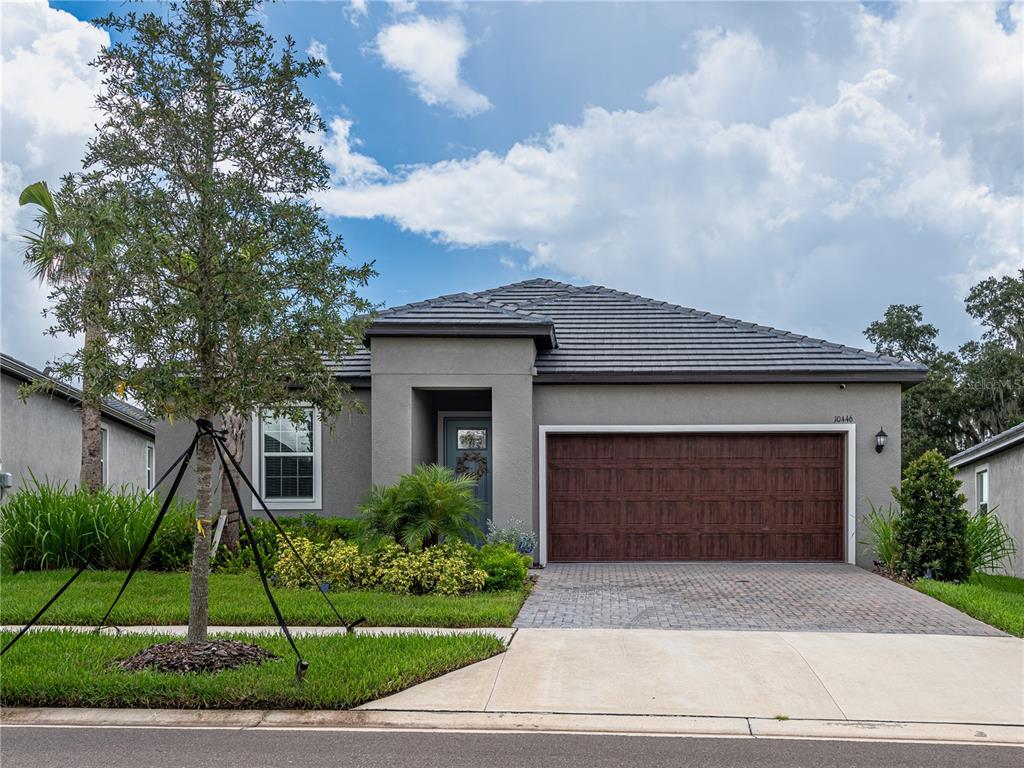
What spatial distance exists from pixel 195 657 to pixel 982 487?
18190 millimetres

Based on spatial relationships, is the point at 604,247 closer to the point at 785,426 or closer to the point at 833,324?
the point at 785,426

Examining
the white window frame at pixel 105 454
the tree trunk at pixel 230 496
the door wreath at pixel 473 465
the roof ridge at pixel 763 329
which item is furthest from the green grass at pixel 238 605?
the white window frame at pixel 105 454

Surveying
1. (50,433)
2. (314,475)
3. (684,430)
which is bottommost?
(314,475)

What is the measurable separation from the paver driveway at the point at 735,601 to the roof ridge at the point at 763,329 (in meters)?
3.81

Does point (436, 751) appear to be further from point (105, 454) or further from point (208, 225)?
point (105, 454)

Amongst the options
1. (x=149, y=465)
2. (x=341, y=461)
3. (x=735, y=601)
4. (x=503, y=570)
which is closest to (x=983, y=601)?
(x=735, y=601)

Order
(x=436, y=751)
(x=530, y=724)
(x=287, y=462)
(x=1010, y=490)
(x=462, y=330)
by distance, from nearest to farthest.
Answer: (x=436, y=751)
(x=530, y=724)
(x=462, y=330)
(x=287, y=462)
(x=1010, y=490)

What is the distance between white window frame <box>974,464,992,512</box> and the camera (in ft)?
61.7

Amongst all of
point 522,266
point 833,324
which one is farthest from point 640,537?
point 833,324

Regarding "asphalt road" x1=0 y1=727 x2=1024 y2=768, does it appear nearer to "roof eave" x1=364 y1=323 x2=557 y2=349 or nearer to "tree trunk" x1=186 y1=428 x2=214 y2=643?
"tree trunk" x1=186 y1=428 x2=214 y2=643

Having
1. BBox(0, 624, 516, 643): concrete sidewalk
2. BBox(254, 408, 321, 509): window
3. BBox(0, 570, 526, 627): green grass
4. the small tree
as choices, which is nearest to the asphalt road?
BBox(0, 624, 516, 643): concrete sidewalk

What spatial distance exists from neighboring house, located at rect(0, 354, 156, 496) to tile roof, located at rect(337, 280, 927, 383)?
538 cm

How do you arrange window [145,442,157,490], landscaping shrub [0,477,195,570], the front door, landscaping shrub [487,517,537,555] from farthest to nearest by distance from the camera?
window [145,442,157,490]
the front door
landscaping shrub [487,517,537,555]
landscaping shrub [0,477,195,570]

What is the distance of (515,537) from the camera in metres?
13.4
